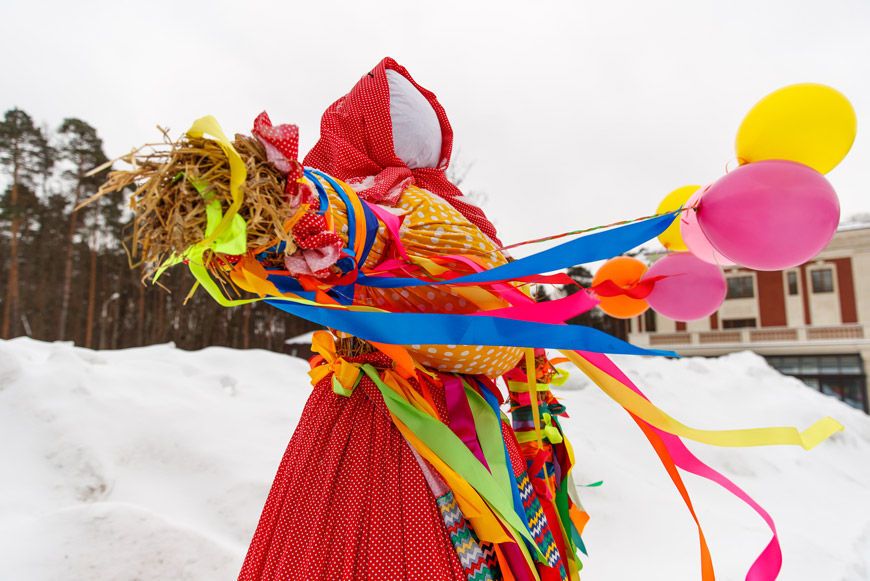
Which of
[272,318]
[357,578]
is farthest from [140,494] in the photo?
[272,318]

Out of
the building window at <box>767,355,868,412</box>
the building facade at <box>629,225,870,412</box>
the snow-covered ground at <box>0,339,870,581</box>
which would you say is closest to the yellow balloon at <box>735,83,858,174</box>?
the snow-covered ground at <box>0,339,870,581</box>

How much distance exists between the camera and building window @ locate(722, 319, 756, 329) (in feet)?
62.7

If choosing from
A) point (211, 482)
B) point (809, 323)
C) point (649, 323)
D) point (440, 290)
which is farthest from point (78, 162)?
point (809, 323)

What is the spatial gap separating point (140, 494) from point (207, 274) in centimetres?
159

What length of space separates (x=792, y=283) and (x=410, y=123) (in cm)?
2224

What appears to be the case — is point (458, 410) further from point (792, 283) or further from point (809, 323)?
point (792, 283)

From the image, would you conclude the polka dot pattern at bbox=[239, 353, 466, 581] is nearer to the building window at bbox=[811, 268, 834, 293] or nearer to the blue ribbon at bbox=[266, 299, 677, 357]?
the blue ribbon at bbox=[266, 299, 677, 357]

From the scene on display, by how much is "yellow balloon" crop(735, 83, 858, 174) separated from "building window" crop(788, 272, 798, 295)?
21.5 m

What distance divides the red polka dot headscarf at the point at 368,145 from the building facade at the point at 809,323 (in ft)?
61.1

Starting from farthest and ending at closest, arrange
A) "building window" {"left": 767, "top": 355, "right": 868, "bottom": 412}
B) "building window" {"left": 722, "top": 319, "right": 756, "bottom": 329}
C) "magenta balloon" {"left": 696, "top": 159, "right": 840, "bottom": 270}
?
"building window" {"left": 722, "top": 319, "right": 756, "bottom": 329}, "building window" {"left": 767, "top": 355, "right": 868, "bottom": 412}, "magenta balloon" {"left": 696, "top": 159, "right": 840, "bottom": 270}

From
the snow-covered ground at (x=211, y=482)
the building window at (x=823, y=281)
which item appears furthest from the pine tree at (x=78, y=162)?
the building window at (x=823, y=281)

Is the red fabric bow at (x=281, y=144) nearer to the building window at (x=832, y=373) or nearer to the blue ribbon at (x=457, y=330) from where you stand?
the blue ribbon at (x=457, y=330)

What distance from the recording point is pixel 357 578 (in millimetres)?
769

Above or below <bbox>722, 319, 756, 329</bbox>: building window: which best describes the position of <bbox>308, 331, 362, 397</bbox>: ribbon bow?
below
